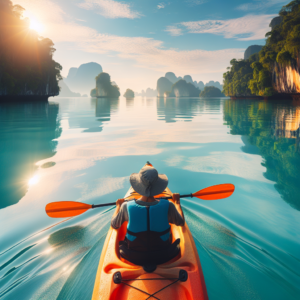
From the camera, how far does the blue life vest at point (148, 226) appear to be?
85.1 inches

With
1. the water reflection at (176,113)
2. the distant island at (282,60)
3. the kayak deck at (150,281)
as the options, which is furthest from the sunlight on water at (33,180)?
the distant island at (282,60)

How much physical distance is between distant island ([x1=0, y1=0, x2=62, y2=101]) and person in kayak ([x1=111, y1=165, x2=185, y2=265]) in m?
42.4

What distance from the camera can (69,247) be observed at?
331 cm

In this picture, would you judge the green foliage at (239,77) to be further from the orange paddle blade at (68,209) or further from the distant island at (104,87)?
the distant island at (104,87)

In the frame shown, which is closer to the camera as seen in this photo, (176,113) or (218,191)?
(218,191)

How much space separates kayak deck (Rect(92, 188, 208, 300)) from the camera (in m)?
1.95

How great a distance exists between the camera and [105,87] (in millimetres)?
124500

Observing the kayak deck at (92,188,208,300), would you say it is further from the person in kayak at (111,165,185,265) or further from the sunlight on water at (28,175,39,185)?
the sunlight on water at (28,175,39,185)

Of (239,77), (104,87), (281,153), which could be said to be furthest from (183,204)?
(104,87)

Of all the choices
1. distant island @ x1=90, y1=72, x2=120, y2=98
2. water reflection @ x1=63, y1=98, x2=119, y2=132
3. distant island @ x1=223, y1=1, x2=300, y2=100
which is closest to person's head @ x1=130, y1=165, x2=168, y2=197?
water reflection @ x1=63, y1=98, x2=119, y2=132

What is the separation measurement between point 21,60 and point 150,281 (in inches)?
2025

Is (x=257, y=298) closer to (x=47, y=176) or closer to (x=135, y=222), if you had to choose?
(x=135, y=222)

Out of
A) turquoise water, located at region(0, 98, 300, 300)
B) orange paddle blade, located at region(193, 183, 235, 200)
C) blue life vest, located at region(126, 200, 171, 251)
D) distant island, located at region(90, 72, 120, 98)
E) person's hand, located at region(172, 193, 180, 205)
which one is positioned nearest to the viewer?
blue life vest, located at region(126, 200, 171, 251)

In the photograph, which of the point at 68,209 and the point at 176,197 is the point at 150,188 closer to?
the point at 176,197
